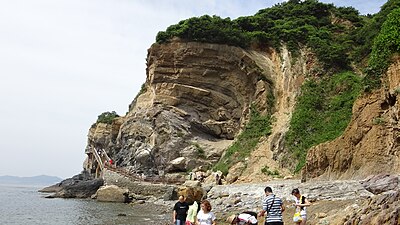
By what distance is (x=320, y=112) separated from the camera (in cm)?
3075

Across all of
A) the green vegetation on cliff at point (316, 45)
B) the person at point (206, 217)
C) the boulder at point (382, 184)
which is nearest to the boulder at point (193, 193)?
the green vegetation on cliff at point (316, 45)

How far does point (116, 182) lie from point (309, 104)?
1923cm

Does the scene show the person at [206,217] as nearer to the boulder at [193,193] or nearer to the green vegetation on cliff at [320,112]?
the boulder at [193,193]

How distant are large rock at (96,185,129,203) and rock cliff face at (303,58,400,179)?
1708 cm

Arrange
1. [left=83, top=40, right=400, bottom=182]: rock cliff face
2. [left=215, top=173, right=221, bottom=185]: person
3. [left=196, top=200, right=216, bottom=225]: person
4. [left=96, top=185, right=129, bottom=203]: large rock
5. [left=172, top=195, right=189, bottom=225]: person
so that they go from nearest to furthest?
[left=196, top=200, right=216, bottom=225]: person → [left=172, top=195, right=189, bottom=225]: person → [left=215, top=173, right=221, bottom=185]: person → [left=96, top=185, right=129, bottom=203]: large rock → [left=83, top=40, right=400, bottom=182]: rock cliff face

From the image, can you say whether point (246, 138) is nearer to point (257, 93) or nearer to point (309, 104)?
point (257, 93)

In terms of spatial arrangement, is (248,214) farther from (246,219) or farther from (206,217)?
(206,217)

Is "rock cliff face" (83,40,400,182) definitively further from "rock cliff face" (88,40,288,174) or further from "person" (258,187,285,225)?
"person" (258,187,285,225)

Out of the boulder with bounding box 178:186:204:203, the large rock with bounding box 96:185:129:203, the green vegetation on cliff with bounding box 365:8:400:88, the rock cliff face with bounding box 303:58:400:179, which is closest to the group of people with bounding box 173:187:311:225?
the rock cliff face with bounding box 303:58:400:179

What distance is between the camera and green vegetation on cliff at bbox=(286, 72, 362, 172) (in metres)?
27.7

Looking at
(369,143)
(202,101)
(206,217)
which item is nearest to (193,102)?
(202,101)

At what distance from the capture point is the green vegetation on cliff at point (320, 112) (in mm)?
27672

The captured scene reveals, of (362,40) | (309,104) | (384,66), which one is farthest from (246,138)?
(384,66)

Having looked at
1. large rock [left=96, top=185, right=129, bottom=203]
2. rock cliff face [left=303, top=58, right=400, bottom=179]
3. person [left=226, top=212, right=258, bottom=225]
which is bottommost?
large rock [left=96, top=185, right=129, bottom=203]
